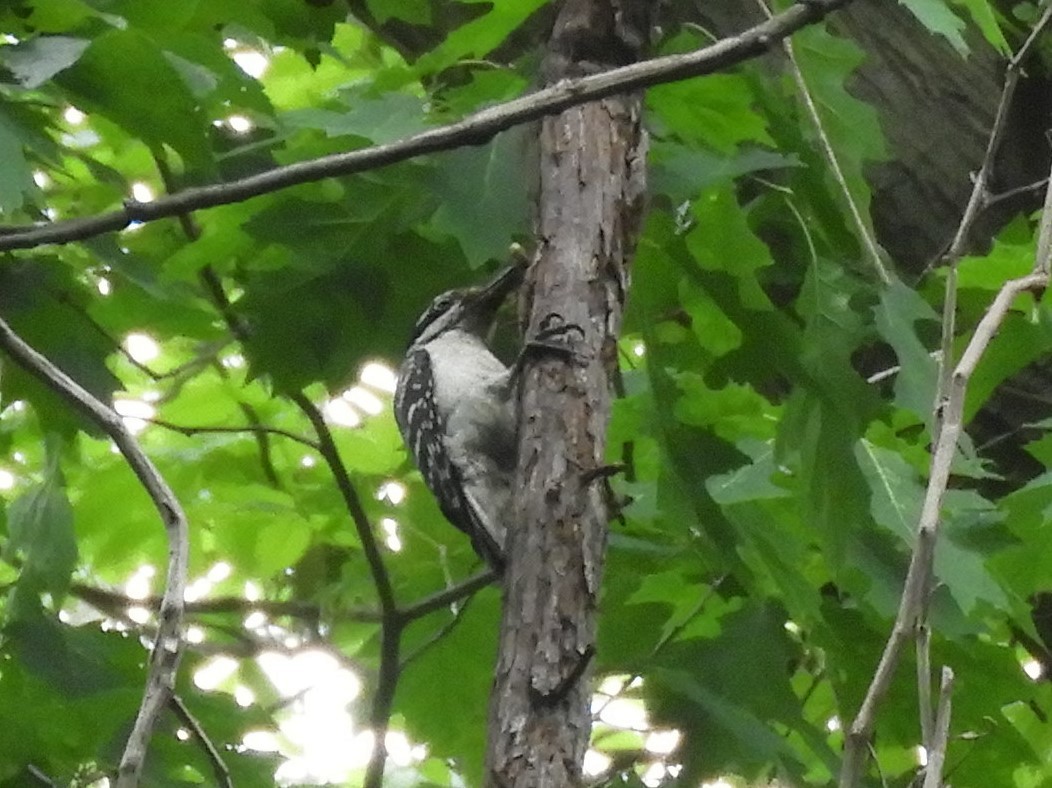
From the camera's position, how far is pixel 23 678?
2273 millimetres

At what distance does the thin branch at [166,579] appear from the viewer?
3.22 ft

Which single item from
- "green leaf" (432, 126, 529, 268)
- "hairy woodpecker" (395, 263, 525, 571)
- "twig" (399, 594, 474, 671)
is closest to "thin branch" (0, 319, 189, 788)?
"green leaf" (432, 126, 529, 268)

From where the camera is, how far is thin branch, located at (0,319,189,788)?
981mm

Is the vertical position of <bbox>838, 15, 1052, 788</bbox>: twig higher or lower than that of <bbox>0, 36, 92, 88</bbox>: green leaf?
lower

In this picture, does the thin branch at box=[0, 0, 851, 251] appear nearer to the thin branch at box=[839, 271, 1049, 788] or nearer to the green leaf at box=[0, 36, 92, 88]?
the thin branch at box=[839, 271, 1049, 788]

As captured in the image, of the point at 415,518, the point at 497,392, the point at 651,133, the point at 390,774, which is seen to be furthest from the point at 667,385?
the point at 390,774

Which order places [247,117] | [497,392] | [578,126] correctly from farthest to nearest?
[497,392]
[247,117]
[578,126]

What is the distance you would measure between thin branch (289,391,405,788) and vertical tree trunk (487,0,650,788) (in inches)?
20.8

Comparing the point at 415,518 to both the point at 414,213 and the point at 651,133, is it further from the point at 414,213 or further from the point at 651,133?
the point at 651,133

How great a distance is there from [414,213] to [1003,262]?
91 centimetres

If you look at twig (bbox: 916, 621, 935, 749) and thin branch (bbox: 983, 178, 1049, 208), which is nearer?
twig (bbox: 916, 621, 935, 749)

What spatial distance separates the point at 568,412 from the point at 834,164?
22.0 inches

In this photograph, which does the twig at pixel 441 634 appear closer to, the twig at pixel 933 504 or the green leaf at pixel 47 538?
the green leaf at pixel 47 538

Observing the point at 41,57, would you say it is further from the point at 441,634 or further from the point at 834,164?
the point at 441,634
